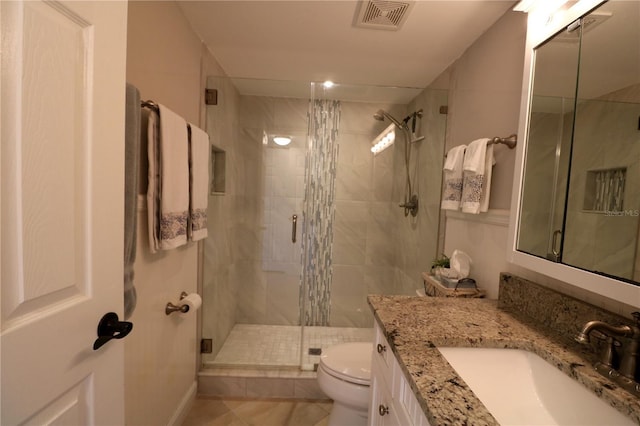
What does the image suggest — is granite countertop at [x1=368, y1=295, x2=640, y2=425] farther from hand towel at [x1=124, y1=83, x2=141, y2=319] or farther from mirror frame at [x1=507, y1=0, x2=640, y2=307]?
hand towel at [x1=124, y1=83, x2=141, y2=319]

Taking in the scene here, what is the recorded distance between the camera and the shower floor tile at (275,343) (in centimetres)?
213

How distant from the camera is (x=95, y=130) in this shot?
69 centimetres

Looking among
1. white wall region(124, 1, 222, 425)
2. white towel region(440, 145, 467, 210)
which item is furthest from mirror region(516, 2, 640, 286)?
white wall region(124, 1, 222, 425)

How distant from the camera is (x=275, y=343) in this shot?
8.02ft

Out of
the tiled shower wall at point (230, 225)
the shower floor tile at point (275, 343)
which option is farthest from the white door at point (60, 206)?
the shower floor tile at point (275, 343)

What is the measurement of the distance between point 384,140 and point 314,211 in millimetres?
958

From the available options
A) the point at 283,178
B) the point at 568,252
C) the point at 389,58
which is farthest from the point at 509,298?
the point at 283,178

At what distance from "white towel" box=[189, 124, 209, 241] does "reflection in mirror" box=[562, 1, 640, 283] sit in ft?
5.15

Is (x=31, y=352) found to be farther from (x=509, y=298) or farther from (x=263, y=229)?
(x=263, y=229)

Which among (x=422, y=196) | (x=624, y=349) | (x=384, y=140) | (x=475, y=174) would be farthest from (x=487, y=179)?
(x=384, y=140)

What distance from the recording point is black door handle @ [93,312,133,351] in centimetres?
73

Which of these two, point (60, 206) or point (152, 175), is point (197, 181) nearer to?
point (152, 175)

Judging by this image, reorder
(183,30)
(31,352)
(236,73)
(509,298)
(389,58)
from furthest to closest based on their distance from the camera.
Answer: (236,73)
(389,58)
(183,30)
(509,298)
(31,352)

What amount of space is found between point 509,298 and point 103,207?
149 centimetres
